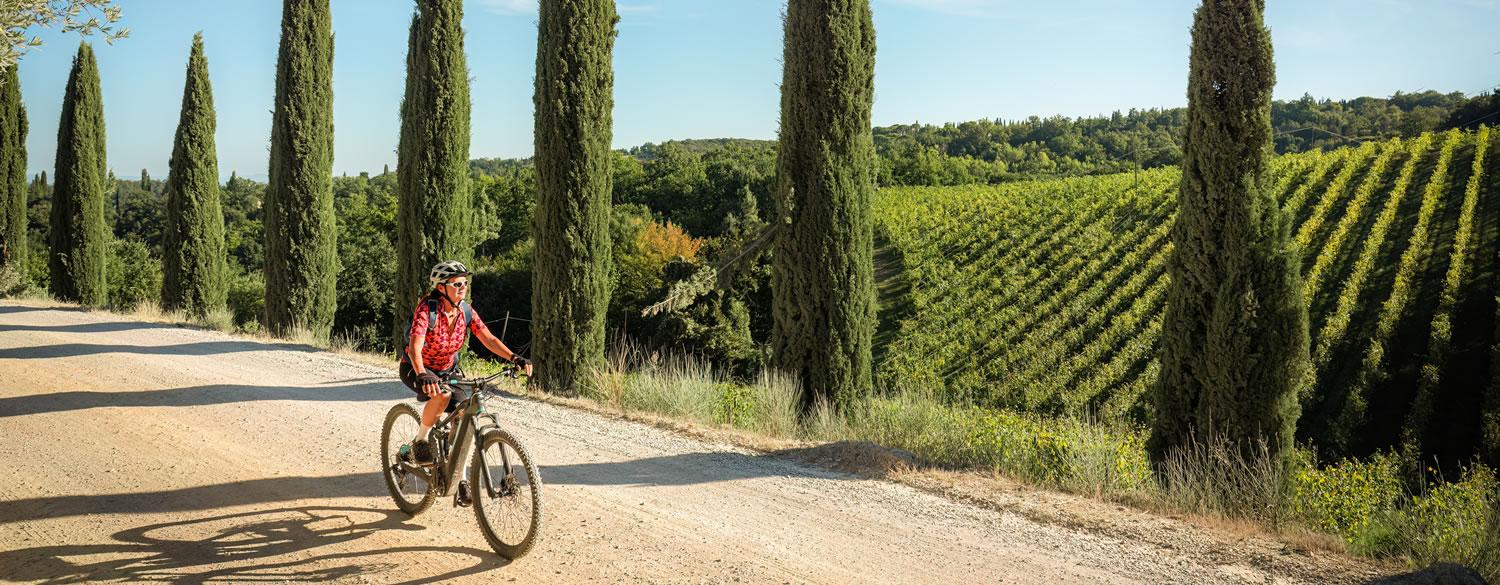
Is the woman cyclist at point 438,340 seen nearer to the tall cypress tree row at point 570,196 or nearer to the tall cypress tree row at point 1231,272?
the tall cypress tree row at point 1231,272

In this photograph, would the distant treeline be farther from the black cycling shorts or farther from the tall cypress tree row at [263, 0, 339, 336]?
the black cycling shorts

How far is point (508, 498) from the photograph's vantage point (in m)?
5.05

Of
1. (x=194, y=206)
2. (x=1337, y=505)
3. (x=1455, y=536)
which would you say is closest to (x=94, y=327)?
(x=194, y=206)

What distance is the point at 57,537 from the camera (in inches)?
216

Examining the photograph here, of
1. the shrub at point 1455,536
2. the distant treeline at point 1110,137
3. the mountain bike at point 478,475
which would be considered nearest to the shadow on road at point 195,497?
the mountain bike at point 478,475

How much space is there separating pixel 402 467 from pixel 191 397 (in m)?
5.12

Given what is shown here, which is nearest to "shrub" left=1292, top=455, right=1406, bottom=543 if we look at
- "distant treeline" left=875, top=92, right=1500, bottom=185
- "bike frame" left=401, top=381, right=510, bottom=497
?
"bike frame" left=401, top=381, right=510, bottom=497

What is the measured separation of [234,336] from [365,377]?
227 inches

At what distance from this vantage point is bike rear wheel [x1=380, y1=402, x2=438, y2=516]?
581 cm

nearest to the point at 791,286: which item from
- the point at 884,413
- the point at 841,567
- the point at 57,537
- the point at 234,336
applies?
the point at 884,413

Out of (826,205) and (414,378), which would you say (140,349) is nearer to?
(826,205)

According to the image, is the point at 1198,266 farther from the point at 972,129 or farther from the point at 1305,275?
the point at 972,129

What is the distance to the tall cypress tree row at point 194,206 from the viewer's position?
2119 cm

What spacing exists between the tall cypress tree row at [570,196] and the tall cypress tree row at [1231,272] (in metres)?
7.14
